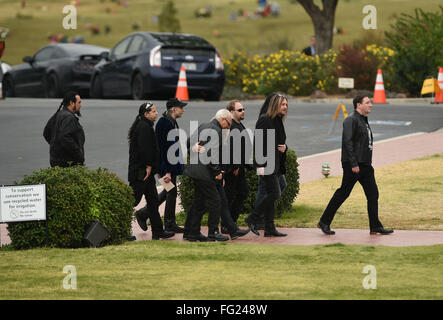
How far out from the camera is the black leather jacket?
41.0 feet

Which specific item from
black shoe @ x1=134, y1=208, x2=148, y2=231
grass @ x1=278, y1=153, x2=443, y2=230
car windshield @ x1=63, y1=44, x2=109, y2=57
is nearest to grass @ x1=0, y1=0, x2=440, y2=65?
car windshield @ x1=63, y1=44, x2=109, y2=57

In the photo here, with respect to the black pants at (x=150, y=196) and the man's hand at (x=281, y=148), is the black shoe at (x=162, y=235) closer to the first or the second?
the black pants at (x=150, y=196)

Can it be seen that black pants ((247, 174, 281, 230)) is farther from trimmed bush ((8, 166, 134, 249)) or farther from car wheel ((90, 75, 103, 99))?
car wheel ((90, 75, 103, 99))

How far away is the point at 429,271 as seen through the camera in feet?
32.4

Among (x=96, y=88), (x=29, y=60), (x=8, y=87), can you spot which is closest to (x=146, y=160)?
(x=96, y=88)

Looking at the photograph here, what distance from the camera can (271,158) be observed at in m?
12.6

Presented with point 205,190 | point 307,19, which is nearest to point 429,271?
point 205,190

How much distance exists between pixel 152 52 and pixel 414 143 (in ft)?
24.9

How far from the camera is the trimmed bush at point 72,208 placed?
452 inches

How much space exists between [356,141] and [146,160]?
101 inches

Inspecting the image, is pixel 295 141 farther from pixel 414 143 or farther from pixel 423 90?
pixel 423 90

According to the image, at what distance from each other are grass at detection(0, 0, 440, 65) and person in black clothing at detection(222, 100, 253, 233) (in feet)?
208

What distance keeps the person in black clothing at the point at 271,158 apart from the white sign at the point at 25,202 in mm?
2692

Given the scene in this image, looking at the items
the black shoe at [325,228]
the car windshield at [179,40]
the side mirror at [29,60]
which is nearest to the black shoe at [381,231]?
the black shoe at [325,228]
